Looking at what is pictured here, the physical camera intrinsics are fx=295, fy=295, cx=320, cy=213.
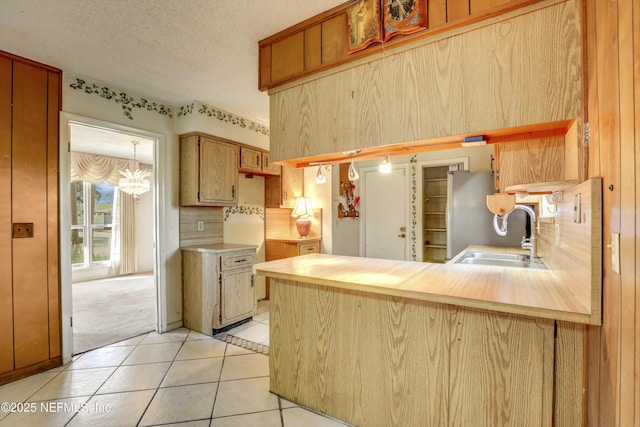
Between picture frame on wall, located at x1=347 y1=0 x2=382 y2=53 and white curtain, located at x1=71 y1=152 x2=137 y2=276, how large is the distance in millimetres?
5675

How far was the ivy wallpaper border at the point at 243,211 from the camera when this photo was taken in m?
3.71

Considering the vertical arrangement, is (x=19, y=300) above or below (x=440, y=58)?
below

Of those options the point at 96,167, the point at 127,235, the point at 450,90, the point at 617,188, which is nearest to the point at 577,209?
the point at 617,188

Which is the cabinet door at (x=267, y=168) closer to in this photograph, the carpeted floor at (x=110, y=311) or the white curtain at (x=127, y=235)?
the carpeted floor at (x=110, y=311)

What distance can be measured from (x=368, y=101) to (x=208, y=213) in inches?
99.6

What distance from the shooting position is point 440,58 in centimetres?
142

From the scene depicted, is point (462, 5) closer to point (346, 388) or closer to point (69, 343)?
point (346, 388)

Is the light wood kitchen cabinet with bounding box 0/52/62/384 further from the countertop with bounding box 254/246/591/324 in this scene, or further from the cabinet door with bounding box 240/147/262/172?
the countertop with bounding box 254/246/591/324

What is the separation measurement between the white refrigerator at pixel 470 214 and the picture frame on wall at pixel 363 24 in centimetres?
261

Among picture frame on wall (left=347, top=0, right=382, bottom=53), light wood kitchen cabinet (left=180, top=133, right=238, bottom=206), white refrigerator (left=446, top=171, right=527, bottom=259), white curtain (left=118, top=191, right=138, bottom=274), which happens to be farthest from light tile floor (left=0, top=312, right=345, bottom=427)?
white curtain (left=118, top=191, right=138, bottom=274)

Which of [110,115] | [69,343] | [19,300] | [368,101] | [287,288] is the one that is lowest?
[69,343]

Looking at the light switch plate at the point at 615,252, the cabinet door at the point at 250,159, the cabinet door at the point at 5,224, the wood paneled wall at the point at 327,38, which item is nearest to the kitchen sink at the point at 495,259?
the light switch plate at the point at 615,252

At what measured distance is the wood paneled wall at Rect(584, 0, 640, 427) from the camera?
28.5 inches

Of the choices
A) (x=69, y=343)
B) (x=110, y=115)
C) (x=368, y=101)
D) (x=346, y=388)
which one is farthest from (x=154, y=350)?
(x=368, y=101)
